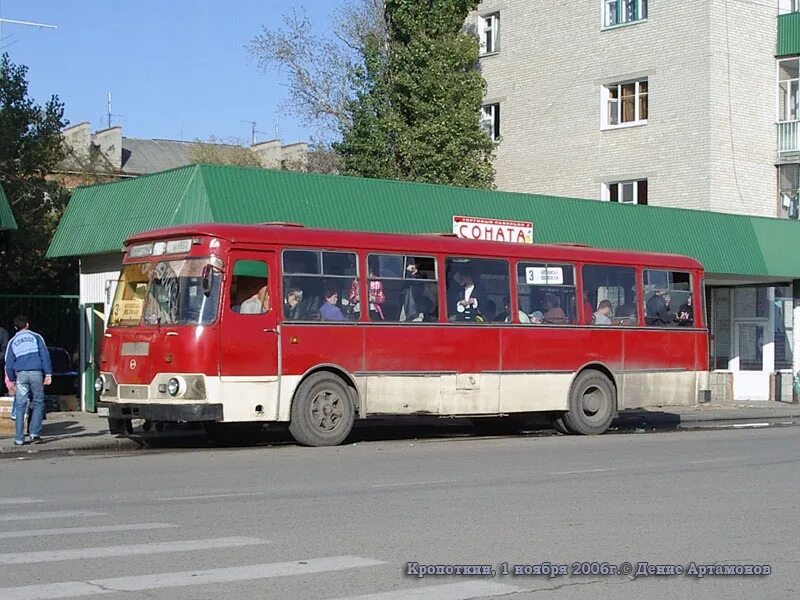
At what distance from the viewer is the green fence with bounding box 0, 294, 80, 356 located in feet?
81.8

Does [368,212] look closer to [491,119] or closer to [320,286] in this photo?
[320,286]

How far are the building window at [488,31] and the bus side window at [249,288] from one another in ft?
83.6

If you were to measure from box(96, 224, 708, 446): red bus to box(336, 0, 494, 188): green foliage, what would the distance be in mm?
16221

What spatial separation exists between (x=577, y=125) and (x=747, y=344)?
347 inches

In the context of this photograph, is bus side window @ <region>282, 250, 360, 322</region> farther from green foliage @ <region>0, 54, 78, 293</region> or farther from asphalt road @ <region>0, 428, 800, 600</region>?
green foliage @ <region>0, 54, 78, 293</region>

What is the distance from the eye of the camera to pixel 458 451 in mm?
17469

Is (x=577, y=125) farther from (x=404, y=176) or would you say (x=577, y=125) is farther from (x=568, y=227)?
(x=568, y=227)

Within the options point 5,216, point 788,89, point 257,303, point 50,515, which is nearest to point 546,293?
point 257,303

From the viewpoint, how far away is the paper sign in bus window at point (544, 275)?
20.5m

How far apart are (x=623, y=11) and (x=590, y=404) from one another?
19.3 metres

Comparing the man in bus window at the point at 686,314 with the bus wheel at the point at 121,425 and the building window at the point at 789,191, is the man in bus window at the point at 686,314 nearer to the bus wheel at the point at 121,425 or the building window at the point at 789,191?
the bus wheel at the point at 121,425

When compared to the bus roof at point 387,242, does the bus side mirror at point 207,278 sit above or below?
below

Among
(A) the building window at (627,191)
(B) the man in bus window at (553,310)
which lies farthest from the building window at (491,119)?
(B) the man in bus window at (553,310)

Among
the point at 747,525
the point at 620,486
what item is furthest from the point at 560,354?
the point at 747,525
